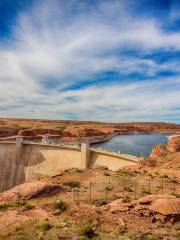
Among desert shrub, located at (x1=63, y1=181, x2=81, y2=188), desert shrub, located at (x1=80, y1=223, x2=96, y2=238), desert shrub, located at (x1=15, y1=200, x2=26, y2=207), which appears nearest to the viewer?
desert shrub, located at (x1=80, y1=223, x2=96, y2=238)

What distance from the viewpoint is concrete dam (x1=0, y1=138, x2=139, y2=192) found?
1721 inches

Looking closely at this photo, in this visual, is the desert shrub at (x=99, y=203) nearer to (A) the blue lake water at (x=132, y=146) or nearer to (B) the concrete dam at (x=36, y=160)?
(B) the concrete dam at (x=36, y=160)

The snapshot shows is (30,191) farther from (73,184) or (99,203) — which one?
(99,203)

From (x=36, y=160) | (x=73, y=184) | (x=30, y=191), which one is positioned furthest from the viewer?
(x=36, y=160)

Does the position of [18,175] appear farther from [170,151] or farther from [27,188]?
[27,188]

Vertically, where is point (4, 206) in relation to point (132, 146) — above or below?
above

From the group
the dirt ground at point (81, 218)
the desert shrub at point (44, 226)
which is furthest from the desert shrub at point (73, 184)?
the desert shrub at point (44, 226)

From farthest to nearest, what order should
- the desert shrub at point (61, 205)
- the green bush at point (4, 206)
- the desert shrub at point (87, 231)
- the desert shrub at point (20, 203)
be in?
the desert shrub at point (20, 203) < the green bush at point (4, 206) < the desert shrub at point (61, 205) < the desert shrub at point (87, 231)

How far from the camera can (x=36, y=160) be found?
50.5 m

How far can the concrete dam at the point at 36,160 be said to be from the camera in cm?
4372

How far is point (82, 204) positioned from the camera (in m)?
17.5

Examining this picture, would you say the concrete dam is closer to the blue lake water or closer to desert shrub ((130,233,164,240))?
desert shrub ((130,233,164,240))

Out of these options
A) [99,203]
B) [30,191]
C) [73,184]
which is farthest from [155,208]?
[73,184]

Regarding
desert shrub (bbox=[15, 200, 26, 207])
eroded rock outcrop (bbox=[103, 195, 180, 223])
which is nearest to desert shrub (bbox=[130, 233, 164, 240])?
eroded rock outcrop (bbox=[103, 195, 180, 223])
